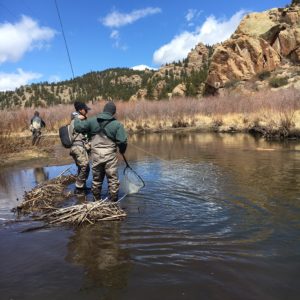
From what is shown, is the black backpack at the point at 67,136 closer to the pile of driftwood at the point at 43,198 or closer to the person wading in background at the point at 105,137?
the pile of driftwood at the point at 43,198

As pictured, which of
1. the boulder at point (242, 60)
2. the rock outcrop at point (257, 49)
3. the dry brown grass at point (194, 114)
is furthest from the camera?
the boulder at point (242, 60)

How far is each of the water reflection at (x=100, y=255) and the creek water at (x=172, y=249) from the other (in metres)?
0.01

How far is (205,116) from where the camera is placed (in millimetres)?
35562

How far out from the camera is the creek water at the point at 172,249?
188 inches

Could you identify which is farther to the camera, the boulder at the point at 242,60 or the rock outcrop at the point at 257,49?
the boulder at the point at 242,60

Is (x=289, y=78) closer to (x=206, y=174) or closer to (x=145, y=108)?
(x=145, y=108)

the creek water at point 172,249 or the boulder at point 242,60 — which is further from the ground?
the boulder at point 242,60

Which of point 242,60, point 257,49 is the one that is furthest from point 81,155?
point 257,49

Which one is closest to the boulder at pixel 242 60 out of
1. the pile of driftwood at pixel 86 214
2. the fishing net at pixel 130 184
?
the fishing net at pixel 130 184

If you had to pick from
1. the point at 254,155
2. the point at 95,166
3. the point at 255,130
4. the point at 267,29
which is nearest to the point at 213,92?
the point at 267,29

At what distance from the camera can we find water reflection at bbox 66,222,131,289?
5.02 metres

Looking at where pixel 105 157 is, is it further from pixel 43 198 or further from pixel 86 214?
pixel 43 198

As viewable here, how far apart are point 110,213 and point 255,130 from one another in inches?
830

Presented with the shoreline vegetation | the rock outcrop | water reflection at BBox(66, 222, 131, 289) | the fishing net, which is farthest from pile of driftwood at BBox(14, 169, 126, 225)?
the rock outcrop
